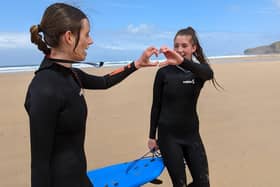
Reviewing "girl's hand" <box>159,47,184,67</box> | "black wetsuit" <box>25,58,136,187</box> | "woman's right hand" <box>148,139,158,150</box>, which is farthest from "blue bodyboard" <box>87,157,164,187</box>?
"black wetsuit" <box>25,58,136,187</box>

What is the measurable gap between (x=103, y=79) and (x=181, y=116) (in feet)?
3.25

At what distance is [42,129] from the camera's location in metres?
1.57

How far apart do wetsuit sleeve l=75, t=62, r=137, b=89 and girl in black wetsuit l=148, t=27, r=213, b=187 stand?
2.29 ft

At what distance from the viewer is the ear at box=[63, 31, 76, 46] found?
66.1 inches

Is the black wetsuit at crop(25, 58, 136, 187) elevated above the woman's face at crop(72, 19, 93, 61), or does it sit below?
below

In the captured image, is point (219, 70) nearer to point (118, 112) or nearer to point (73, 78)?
point (118, 112)

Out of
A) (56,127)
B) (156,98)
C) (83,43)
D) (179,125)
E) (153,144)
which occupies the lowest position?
(153,144)

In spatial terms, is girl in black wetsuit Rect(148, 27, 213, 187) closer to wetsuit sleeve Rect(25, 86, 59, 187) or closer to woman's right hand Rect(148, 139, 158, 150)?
woman's right hand Rect(148, 139, 158, 150)

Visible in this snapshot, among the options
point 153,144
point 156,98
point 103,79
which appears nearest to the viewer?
point 103,79

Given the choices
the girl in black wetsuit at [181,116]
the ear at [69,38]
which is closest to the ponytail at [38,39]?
the ear at [69,38]

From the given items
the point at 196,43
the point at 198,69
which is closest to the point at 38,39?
the point at 198,69

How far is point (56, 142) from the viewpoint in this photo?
65.6 inches

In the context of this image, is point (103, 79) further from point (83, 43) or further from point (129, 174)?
point (129, 174)

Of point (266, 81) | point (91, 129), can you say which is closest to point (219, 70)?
point (266, 81)
